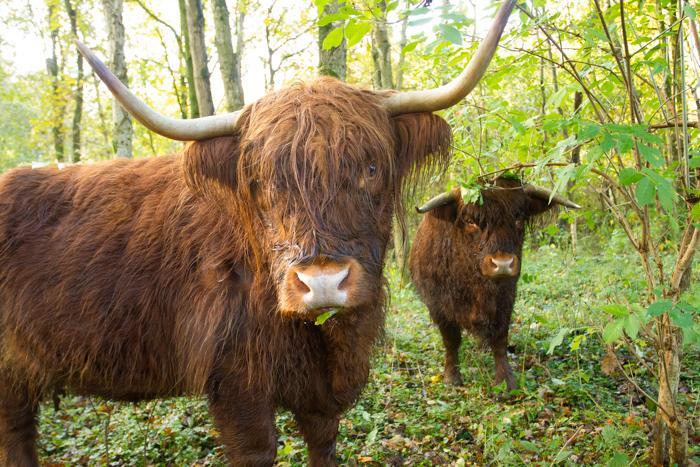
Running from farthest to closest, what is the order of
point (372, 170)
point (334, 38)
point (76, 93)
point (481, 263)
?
point (76, 93), point (481, 263), point (334, 38), point (372, 170)

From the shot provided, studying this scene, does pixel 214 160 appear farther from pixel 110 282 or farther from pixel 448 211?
pixel 448 211

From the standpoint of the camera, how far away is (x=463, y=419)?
159 inches

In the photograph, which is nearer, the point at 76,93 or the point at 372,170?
the point at 372,170

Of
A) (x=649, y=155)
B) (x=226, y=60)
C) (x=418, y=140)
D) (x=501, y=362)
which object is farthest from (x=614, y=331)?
(x=226, y=60)

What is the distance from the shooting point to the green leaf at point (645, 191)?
1.86 meters

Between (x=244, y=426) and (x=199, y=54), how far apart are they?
6.03 m

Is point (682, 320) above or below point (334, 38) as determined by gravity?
below

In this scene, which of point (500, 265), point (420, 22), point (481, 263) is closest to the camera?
point (420, 22)

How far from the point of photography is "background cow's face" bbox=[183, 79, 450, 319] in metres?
2.11

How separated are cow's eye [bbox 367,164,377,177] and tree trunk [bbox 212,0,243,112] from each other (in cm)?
484

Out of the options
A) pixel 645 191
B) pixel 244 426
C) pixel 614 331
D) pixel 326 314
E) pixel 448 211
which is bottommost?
pixel 244 426

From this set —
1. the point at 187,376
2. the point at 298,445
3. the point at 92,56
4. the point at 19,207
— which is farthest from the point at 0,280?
the point at 298,445

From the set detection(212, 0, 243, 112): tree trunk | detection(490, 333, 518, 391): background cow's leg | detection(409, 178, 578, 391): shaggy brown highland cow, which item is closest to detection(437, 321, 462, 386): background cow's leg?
detection(409, 178, 578, 391): shaggy brown highland cow

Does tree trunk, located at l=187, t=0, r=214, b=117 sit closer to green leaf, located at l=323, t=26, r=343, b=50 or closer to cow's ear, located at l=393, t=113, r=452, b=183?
green leaf, located at l=323, t=26, r=343, b=50
